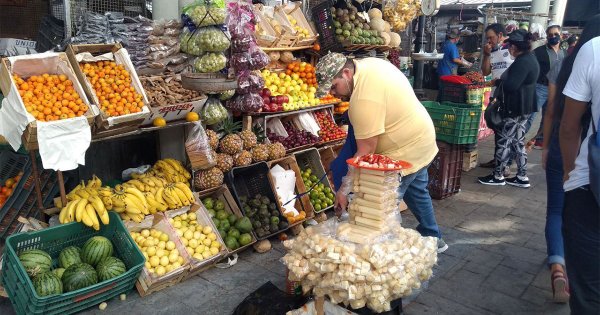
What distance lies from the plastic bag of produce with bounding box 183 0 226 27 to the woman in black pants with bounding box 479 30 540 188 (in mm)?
4197

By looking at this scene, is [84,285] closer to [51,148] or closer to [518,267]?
[51,148]

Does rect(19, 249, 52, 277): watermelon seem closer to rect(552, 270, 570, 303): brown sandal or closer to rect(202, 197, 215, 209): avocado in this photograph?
rect(202, 197, 215, 209): avocado

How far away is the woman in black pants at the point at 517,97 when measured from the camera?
6422 millimetres

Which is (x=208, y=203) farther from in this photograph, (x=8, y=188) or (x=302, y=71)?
(x=302, y=71)

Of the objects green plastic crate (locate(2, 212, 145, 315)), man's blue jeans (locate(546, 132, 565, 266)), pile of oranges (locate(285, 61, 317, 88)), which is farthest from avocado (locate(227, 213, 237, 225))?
man's blue jeans (locate(546, 132, 565, 266))

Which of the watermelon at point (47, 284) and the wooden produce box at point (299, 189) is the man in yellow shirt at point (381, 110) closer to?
the wooden produce box at point (299, 189)

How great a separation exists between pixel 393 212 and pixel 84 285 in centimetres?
233

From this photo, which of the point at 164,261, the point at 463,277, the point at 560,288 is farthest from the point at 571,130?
the point at 164,261

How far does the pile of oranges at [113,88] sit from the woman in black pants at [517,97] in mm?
5047

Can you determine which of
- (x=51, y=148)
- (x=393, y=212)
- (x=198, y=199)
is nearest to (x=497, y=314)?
(x=393, y=212)

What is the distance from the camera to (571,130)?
259 centimetres

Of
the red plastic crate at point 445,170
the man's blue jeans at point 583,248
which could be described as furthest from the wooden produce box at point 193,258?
the red plastic crate at point 445,170

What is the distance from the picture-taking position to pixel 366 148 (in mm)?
3275

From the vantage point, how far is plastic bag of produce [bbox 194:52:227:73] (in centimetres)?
441
